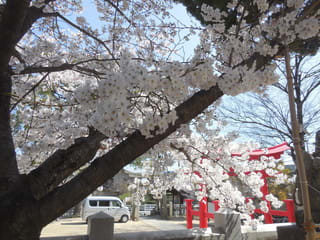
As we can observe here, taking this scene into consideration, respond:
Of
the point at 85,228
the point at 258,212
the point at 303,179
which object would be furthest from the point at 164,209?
the point at 303,179

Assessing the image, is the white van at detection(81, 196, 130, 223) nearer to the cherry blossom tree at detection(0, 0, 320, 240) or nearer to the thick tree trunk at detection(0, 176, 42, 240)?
the cherry blossom tree at detection(0, 0, 320, 240)

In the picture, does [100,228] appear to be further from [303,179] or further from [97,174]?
[303,179]

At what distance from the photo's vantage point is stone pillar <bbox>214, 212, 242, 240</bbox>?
417cm

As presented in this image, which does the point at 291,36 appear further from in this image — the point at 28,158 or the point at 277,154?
the point at 277,154

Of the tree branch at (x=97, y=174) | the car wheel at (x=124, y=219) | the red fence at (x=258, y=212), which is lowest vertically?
the car wheel at (x=124, y=219)

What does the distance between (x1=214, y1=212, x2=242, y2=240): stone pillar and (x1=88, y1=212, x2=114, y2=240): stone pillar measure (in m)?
2.18

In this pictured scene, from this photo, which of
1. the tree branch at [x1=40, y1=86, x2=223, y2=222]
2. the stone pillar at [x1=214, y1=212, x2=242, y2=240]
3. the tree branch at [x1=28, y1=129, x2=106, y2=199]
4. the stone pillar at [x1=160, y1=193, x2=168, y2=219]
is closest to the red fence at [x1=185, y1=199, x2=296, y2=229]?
the stone pillar at [x1=214, y1=212, x2=242, y2=240]

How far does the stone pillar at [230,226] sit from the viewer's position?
417 cm

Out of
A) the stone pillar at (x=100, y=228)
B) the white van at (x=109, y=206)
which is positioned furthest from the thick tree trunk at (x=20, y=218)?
the white van at (x=109, y=206)

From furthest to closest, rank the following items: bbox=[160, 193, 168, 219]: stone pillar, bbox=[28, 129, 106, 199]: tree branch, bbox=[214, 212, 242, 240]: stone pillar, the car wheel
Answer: bbox=[160, 193, 168, 219]: stone pillar
the car wheel
bbox=[214, 212, 242, 240]: stone pillar
bbox=[28, 129, 106, 199]: tree branch

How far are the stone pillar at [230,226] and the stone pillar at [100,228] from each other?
7.17ft

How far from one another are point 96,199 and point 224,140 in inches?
476

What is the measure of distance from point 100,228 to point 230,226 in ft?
8.19

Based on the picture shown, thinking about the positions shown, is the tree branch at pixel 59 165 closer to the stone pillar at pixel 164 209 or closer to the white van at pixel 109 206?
the white van at pixel 109 206
